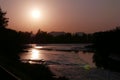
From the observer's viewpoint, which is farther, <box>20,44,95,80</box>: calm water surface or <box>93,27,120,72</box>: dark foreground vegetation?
<box>93,27,120,72</box>: dark foreground vegetation

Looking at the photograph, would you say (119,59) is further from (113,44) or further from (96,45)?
(96,45)

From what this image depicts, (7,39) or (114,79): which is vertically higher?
(7,39)

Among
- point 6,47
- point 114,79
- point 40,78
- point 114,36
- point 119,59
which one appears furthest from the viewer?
point 114,36

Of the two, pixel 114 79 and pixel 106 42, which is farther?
pixel 106 42

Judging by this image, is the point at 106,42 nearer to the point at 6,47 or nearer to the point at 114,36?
the point at 114,36

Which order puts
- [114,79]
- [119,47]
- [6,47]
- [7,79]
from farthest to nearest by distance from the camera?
[119,47]
[6,47]
[114,79]
[7,79]

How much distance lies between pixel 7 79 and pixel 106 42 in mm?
79114

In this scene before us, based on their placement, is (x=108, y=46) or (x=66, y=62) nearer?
(x=66, y=62)

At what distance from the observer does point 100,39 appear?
98.1m

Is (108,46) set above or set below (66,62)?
above

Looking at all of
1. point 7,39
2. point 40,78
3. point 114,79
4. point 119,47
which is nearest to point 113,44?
point 119,47

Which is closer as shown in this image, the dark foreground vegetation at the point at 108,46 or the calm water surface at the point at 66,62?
the calm water surface at the point at 66,62

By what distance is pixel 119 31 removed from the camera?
89.5m

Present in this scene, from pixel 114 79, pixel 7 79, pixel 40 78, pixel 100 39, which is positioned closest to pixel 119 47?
pixel 100 39
